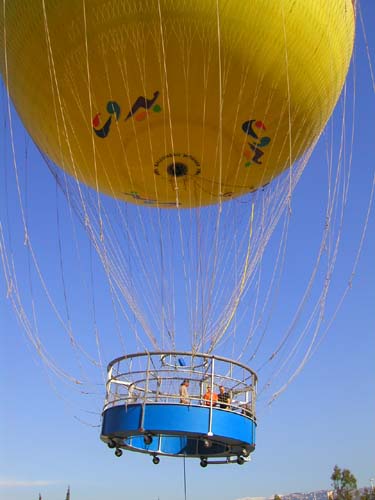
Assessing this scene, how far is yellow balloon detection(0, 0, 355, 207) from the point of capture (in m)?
9.80

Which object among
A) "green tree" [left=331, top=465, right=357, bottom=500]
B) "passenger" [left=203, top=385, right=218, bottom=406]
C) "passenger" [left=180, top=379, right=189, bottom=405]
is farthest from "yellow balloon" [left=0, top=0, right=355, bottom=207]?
"green tree" [left=331, top=465, right=357, bottom=500]

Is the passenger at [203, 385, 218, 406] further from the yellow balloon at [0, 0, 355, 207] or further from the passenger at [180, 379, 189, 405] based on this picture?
the yellow balloon at [0, 0, 355, 207]

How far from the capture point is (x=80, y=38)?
33.2 feet

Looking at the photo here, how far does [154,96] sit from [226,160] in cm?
224

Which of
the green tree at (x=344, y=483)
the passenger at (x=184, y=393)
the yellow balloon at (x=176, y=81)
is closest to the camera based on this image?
the passenger at (x=184, y=393)

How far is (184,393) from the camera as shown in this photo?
9.70m

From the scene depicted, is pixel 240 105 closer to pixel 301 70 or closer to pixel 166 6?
pixel 301 70

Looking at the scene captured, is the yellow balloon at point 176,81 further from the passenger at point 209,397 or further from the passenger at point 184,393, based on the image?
the passenger at point 209,397

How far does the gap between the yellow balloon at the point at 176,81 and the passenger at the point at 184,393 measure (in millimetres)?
A: 4439

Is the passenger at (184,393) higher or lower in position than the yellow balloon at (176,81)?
lower

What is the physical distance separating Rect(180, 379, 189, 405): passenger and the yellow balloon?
14.6 feet

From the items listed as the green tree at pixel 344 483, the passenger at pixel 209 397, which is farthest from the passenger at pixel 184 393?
the green tree at pixel 344 483

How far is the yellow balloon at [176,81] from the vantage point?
980cm

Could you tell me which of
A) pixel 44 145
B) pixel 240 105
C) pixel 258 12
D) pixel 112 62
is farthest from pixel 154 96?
pixel 44 145
